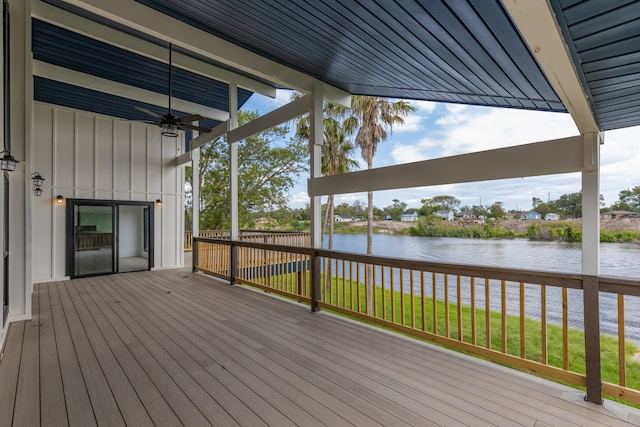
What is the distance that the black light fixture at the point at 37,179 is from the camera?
6.06 metres

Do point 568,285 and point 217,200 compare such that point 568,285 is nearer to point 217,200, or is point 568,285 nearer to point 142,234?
point 142,234

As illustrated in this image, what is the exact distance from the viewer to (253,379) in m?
2.55

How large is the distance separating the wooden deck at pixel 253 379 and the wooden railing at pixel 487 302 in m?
0.16

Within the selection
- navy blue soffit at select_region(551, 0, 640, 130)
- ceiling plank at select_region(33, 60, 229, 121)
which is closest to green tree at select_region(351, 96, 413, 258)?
ceiling plank at select_region(33, 60, 229, 121)

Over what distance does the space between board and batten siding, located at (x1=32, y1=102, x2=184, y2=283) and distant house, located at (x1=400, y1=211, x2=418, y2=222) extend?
8.22 m

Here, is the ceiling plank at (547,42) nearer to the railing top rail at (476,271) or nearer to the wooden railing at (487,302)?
the railing top rail at (476,271)

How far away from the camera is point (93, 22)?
14.5ft

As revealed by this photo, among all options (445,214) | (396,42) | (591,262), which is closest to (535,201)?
(445,214)

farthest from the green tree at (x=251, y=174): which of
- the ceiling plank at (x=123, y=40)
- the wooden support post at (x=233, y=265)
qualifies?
the ceiling plank at (x=123, y=40)

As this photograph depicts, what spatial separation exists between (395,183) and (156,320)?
3.59 metres

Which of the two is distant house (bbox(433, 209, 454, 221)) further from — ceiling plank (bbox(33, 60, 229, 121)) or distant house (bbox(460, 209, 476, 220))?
ceiling plank (bbox(33, 60, 229, 121))

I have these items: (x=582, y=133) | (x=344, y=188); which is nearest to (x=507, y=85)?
(x=582, y=133)

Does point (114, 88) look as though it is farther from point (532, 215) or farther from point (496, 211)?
point (496, 211)

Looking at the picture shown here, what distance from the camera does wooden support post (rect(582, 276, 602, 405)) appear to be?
86.6 inches
